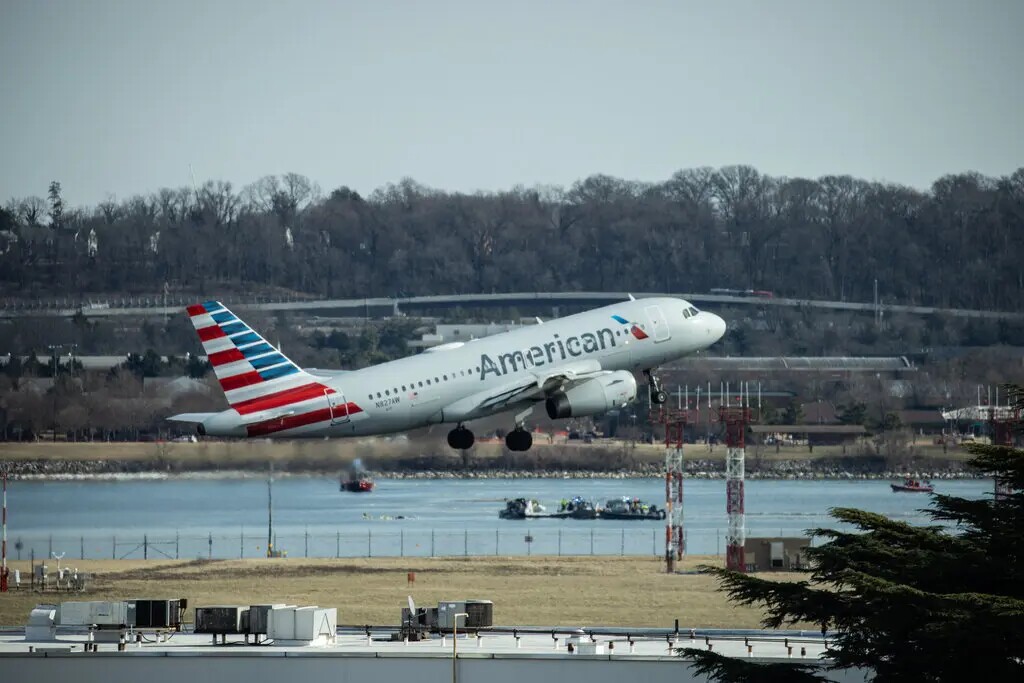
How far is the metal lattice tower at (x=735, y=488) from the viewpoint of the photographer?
115m

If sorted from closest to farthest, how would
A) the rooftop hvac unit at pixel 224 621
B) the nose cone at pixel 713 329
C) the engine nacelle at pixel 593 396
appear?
the rooftop hvac unit at pixel 224 621 < the engine nacelle at pixel 593 396 < the nose cone at pixel 713 329

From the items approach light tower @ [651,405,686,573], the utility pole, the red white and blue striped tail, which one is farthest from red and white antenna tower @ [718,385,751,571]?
the utility pole

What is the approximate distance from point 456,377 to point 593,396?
638 cm

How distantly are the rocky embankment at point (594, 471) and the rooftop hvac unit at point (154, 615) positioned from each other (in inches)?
1506

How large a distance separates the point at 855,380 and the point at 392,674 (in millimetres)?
121606

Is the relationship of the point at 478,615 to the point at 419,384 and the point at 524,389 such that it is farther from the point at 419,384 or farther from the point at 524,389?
the point at 524,389

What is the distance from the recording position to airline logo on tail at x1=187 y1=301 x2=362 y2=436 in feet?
278

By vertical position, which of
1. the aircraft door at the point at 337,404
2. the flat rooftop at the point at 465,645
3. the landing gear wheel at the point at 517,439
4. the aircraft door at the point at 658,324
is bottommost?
the flat rooftop at the point at 465,645

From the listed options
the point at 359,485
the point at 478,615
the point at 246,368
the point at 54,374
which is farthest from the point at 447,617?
the point at 54,374

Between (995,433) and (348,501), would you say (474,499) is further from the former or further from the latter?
(995,433)

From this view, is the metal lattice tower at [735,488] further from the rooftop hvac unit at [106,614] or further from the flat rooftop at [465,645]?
the rooftop hvac unit at [106,614]

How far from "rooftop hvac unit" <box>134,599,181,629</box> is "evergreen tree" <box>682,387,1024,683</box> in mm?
29184

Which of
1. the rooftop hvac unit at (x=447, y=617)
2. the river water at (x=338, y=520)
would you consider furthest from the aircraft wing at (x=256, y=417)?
the river water at (x=338, y=520)

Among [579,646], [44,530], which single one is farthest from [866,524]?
[44,530]
